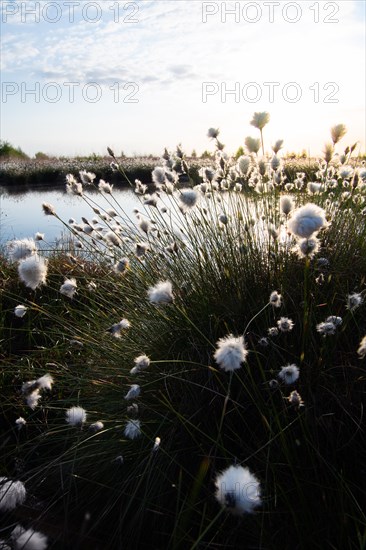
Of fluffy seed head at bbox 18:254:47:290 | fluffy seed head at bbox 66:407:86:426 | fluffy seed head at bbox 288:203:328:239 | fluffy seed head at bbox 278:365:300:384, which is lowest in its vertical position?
fluffy seed head at bbox 66:407:86:426

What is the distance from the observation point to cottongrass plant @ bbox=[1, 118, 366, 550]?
150 cm

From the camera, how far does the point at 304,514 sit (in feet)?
4.65

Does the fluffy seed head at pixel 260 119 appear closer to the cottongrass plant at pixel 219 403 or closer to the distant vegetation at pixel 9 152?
the cottongrass plant at pixel 219 403

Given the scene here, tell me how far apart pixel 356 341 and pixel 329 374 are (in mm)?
298

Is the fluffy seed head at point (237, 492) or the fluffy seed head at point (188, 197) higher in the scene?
the fluffy seed head at point (188, 197)

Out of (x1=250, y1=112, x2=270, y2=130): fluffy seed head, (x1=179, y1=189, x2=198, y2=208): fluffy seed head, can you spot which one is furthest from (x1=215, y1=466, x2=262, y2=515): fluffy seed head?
(x1=250, y1=112, x2=270, y2=130): fluffy seed head

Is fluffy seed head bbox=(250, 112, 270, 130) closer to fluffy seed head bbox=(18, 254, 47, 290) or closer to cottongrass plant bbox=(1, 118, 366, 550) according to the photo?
cottongrass plant bbox=(1, 118, 366, 550)

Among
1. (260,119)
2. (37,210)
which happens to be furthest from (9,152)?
(260,119)

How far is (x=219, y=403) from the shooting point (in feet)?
6.49

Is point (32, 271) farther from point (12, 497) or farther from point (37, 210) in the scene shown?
point (37, 210)

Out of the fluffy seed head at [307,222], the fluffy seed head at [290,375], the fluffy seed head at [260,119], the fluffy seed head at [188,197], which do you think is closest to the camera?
the fluffy seed head at [307,222]

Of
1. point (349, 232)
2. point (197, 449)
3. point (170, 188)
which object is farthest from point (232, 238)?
point (197, 449)

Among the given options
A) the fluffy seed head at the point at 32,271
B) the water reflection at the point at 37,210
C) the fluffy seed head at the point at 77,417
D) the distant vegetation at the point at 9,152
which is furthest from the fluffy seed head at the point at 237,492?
the distant vegetation at the point at 9,152

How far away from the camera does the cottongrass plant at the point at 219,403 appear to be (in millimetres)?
1497
